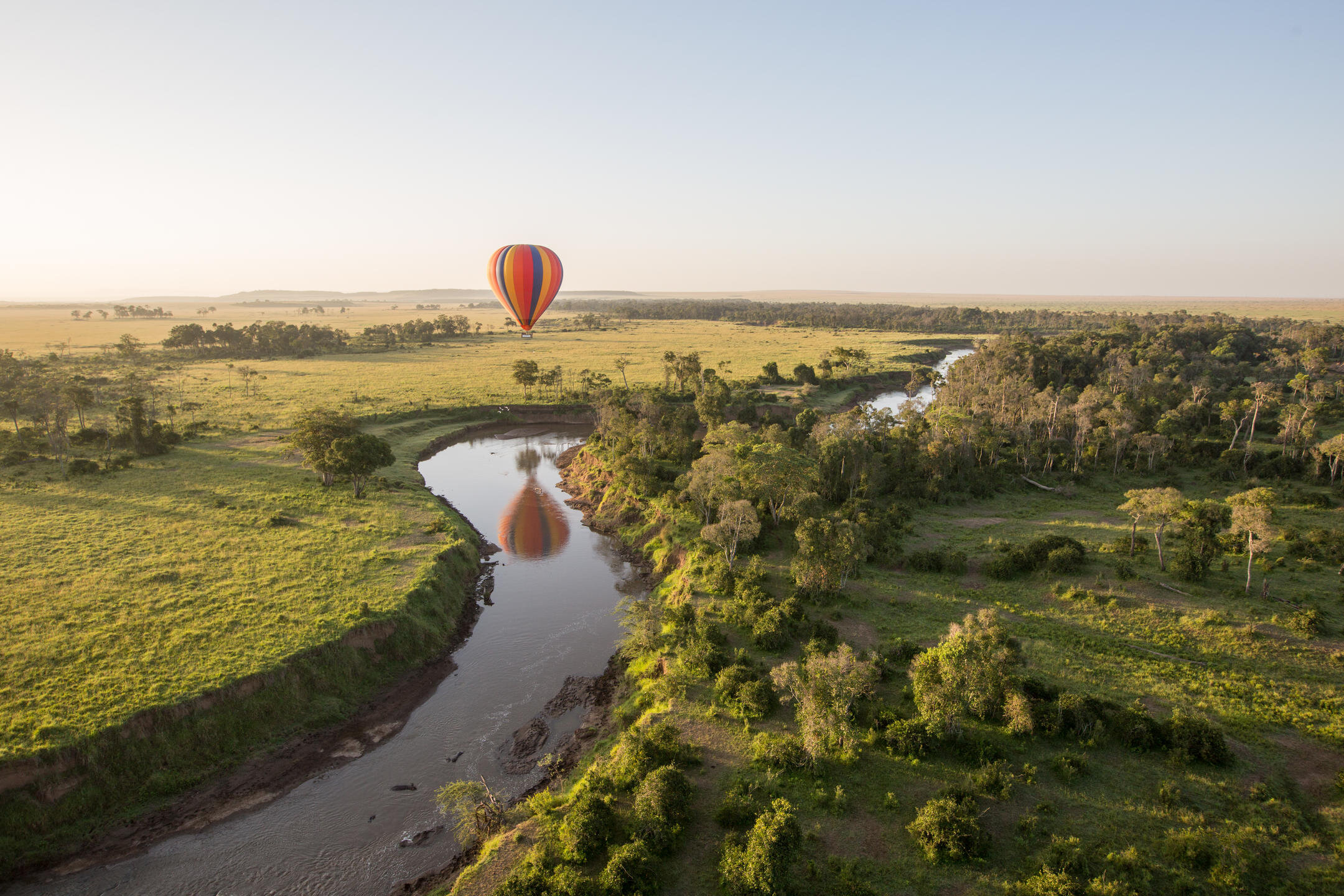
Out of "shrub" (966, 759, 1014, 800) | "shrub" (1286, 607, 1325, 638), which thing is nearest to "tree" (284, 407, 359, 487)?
"shrub" (966, 759, 1014, 800)

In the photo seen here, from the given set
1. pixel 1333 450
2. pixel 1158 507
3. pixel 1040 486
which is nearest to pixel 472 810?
pixel 1158 507

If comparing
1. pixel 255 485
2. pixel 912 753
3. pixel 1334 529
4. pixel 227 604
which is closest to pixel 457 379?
pixel 255 485

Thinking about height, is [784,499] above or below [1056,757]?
above

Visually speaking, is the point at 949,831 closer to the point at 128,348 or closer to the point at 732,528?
the point at 732,528

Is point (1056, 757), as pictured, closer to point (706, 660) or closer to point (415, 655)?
point (706, 660)

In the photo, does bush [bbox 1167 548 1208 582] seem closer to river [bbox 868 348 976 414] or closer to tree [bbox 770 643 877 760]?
tree [bbox 770 643 877 760]

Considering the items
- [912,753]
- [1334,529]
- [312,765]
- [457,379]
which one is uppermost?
[457,379]

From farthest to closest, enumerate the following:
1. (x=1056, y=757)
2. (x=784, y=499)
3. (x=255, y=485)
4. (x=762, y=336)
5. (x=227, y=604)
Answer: (x=762, y=336)
(x=255, y=485)
(x=784, y=499)
(x=227, y=604)
(x=1056, y=757)
